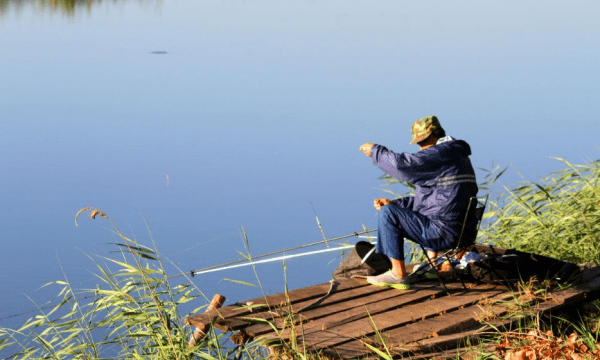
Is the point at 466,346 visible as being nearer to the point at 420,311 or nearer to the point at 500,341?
the point at 500,341

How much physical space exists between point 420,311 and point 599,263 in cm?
238

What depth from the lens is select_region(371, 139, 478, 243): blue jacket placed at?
252 inches

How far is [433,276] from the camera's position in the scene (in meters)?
6.62

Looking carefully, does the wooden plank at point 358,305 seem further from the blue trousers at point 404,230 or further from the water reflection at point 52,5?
the water reflection at point 52,5

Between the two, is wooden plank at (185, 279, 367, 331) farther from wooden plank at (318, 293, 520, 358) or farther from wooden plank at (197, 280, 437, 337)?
wooden plank at (318, 293, 520, 358)

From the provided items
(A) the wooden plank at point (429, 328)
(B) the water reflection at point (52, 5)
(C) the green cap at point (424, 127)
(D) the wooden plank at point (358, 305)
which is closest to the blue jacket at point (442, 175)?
(C) the green cap at point (424, 127)

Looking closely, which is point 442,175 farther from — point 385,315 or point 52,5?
point 52,5

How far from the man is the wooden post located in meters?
1.22

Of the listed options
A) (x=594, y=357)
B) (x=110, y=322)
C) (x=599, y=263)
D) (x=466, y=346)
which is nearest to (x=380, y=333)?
(x=466, y=346)

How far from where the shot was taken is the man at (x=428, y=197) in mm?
6398

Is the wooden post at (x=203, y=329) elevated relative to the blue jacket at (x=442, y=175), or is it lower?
lower

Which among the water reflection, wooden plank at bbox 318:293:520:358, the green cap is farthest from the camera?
the water reflection

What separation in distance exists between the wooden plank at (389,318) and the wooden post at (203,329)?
23.3 inches

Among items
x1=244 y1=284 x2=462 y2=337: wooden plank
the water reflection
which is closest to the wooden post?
x1=244 y1=284 x2=462 y2=337: wooden plank
